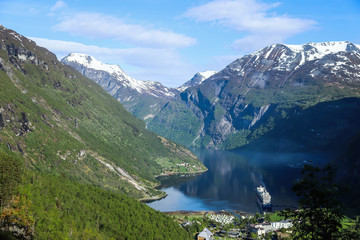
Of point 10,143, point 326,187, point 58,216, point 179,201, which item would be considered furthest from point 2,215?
point 179,201

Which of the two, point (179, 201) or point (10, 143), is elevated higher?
point (10, 143)

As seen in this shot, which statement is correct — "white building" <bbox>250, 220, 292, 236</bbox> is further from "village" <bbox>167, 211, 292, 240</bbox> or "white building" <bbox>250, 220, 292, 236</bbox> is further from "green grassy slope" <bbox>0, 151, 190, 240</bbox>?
"green grassy slope" <bbox>0, 151, 190, 240</bbox>

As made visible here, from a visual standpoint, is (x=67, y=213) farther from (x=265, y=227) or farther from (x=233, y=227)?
(x=265, y=227)

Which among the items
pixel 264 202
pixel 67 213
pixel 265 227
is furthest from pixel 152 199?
pixel 67 213

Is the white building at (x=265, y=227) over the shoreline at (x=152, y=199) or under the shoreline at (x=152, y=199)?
over

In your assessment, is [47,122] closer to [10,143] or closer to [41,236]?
[10,143]

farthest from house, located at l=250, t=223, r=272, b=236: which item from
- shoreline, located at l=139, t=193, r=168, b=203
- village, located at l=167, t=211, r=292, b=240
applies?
shoreline, located at l=139, t=193, r=168, b=203

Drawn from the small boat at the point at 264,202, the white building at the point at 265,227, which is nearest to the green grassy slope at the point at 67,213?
the white building at the point at 265,227

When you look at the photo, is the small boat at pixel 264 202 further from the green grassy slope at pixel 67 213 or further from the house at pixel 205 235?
the green grassy slope at pixel 67 213
